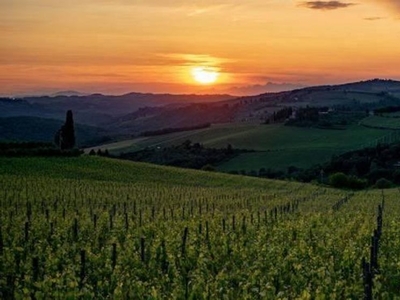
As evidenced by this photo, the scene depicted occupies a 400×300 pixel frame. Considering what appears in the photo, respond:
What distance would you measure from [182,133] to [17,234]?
125686 millimetres

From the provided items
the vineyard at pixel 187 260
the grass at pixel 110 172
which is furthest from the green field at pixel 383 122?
the vineyard at pixel 187 260

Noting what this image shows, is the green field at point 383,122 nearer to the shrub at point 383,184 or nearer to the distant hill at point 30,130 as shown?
the shrub at point 383,184

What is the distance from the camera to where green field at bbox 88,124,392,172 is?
99875mm

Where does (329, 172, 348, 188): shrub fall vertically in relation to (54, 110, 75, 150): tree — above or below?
below

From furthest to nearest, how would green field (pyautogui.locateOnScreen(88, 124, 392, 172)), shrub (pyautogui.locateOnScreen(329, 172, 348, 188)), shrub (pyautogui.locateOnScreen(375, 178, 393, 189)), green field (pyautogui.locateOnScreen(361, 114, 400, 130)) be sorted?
green field (pyautogui.locateOnScreen(361, 114, 400, 130)), green field (pyautogui.locateOnScreen(88, 124, 392, 172)), shrub (pyautogui.locateOnScreen(375, 178, 393, 189)), shrub (pyautogui.locateOnScreen(329, 172, 348, 188))

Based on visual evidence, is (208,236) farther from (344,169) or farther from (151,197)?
(344,169)

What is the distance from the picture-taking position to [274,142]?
382 feet

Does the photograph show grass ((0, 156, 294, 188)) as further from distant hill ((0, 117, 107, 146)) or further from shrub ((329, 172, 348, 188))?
distant hill ((0, 117, 107, 146))

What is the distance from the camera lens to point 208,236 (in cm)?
1848

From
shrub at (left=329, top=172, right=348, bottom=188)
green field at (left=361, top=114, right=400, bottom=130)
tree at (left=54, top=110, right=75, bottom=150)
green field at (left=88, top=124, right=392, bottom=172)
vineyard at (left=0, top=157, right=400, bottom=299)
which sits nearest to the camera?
vineyard at (left=0, top=157, right=400, bottom=299)

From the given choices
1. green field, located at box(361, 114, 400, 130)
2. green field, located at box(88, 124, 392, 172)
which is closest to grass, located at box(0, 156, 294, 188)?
green field, located at box(88, 124, 392, 172)

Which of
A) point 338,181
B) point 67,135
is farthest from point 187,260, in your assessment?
point 67,135

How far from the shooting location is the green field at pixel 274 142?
99875 millimetres

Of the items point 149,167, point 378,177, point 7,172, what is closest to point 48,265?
point 7,172
